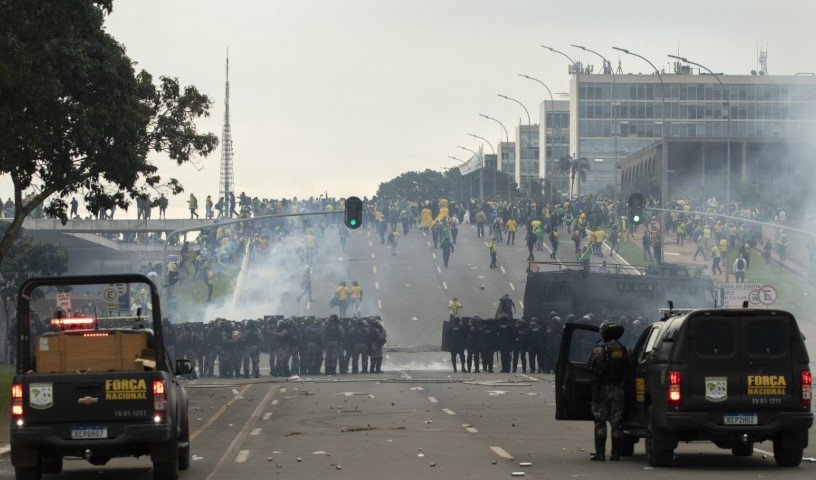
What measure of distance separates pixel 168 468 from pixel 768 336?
657cm

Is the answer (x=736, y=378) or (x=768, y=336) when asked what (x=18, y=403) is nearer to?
(x=736, y=378)

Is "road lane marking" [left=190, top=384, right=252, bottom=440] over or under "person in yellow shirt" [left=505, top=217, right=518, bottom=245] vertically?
under

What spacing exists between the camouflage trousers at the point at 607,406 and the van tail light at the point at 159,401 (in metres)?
5.32

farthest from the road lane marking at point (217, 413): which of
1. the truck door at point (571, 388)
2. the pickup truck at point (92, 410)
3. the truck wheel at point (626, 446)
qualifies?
the truck wheel at point (626, 446)

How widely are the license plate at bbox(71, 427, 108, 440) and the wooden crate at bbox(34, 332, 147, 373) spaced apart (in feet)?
3.17

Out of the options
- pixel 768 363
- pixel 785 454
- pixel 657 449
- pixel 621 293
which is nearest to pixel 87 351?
pixel 657 449

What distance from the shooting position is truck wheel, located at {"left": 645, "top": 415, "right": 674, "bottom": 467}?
57.0 ft

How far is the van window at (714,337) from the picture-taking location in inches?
668

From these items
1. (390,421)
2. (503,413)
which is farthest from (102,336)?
(503,413)

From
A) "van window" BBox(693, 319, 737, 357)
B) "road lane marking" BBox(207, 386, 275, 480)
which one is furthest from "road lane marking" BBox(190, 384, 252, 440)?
"van window" BBox(693, 319, 737, 357)

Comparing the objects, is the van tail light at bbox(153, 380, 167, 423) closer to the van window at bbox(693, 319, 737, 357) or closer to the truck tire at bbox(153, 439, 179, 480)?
the truck tire at bbox(153, 439, 179, 480)

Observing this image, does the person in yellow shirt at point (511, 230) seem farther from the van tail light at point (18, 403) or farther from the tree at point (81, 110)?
the van tail light at point (18, 403)

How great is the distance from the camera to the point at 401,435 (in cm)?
2270

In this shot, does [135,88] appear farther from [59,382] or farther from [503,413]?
[59,382]
